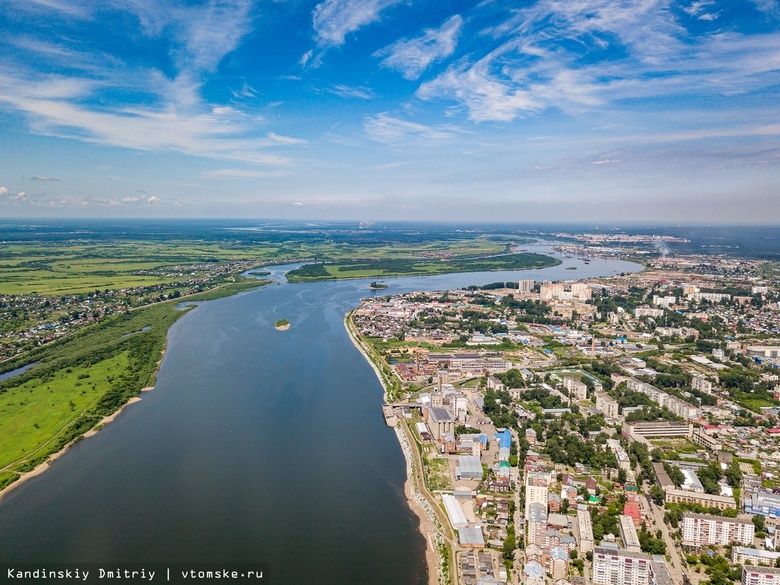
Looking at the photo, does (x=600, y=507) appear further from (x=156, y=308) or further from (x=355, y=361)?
(x=156, y=308)

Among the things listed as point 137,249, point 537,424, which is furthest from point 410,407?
point 137,249

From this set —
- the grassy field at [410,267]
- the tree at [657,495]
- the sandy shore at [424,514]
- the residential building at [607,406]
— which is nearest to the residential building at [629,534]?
the tree at [657,495]

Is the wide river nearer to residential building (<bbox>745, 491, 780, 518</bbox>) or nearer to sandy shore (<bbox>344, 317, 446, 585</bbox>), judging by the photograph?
sandy shore (<bbox>344, 317, 446, 585</bbox>)

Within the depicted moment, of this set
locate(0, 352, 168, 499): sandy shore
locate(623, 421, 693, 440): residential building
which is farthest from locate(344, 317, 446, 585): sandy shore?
locate(0, 352, 168, 499): sandy shore

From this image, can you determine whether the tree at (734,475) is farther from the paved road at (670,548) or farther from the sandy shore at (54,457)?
the sandy shore at (54,457)

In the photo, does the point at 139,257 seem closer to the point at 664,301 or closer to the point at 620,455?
the point at 664,301
